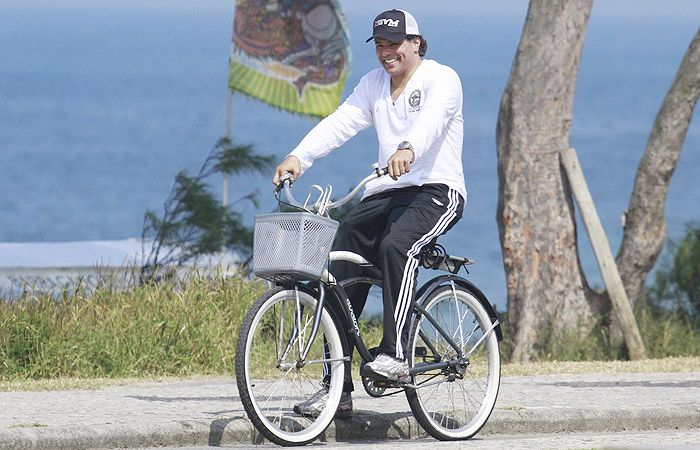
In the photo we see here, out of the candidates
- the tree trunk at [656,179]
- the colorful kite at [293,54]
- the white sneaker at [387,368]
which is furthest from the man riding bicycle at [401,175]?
the colorful kite at [293,54]

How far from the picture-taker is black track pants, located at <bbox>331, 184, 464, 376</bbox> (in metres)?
7.13

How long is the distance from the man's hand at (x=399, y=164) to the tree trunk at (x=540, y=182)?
565 centimetres

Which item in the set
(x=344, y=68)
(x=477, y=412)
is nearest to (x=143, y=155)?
(x=344, y=68)

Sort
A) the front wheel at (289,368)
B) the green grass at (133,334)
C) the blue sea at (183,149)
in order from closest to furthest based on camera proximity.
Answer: the front wheel at (289,368) → the green grass at (133,334) → the blue sea at (183,149)

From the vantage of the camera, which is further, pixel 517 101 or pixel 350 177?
pixel 350 177

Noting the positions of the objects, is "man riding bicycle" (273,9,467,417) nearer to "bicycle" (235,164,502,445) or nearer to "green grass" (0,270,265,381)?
"bicycle" (235,164,502,445)

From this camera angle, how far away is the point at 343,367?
7.22 m

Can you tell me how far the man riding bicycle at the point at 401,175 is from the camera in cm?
712

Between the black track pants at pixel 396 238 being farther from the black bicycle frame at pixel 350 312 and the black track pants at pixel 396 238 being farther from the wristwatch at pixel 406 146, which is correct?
the wristwatch at pixel 406 146

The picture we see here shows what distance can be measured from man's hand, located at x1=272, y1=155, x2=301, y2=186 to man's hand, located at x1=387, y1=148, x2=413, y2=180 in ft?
1.73

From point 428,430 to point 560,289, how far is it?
5466 mm

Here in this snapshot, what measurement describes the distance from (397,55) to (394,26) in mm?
146

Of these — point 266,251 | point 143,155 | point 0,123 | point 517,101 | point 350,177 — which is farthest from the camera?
point 0,123

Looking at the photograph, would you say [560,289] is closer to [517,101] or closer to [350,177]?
[517,101]
